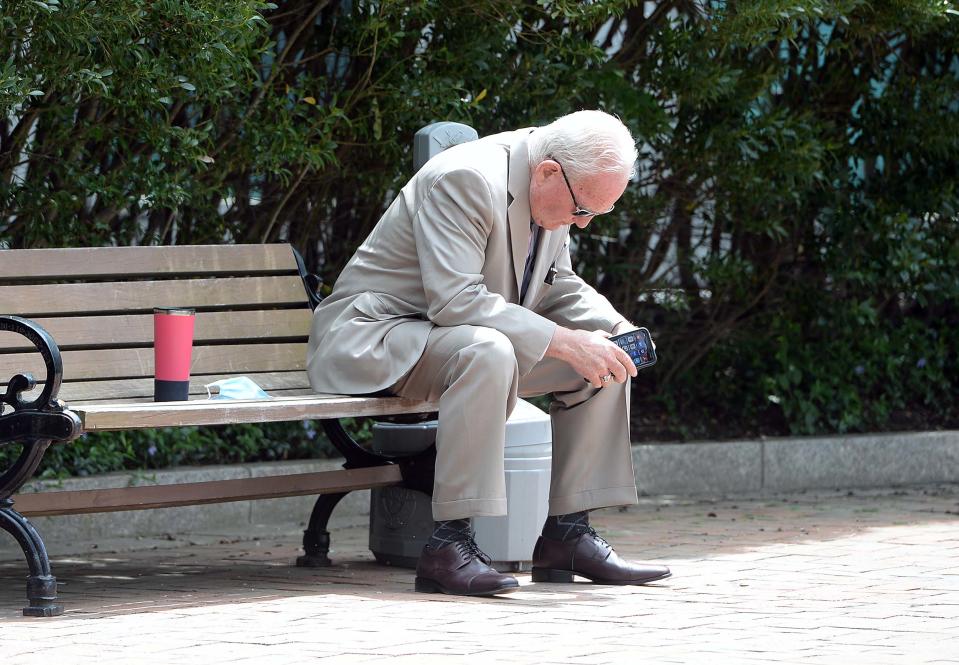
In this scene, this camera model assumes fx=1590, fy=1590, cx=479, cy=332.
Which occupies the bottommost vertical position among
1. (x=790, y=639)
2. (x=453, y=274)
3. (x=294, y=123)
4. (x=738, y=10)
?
(x=790, y=639)

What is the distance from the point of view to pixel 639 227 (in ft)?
24.2

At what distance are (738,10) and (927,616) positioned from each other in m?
2.76

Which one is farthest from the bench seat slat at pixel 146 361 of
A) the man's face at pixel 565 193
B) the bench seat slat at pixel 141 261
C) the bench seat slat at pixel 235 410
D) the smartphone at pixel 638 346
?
the smartphone at pixel 638 346

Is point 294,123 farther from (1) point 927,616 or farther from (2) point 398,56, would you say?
(1) point 927,616

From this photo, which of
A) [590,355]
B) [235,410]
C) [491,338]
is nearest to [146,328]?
[235,410]

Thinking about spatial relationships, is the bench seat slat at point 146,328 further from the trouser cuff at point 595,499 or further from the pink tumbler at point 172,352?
the trouser cuff at point 595,499

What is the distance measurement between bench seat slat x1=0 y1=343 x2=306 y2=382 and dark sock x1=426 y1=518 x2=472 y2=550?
0.98 meters

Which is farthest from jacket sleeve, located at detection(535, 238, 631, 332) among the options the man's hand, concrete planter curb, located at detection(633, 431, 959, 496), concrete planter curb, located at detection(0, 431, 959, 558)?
concrete planter curb, located at detection(633, 431, 959, 496)

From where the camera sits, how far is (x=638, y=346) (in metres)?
4.67

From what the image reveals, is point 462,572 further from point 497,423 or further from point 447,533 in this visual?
point 497,423

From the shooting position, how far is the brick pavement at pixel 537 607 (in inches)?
140

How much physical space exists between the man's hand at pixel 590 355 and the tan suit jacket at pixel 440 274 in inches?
1.9

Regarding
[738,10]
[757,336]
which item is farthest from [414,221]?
[757,336]

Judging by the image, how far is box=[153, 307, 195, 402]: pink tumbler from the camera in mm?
4453
